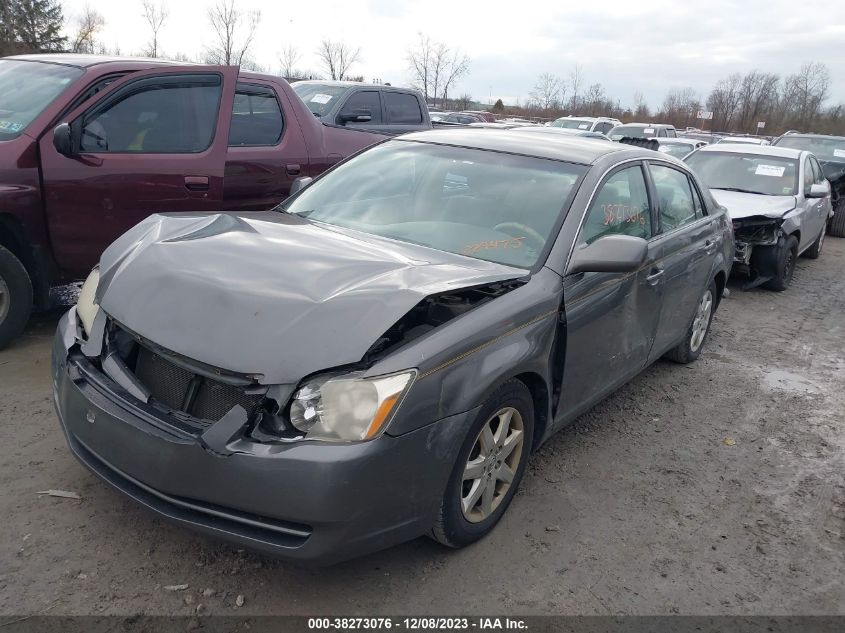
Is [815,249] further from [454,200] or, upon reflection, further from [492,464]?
[492,464]

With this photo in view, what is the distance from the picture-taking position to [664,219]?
4.50 m

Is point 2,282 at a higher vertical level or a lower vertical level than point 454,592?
higher

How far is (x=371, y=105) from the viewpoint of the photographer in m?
10.1

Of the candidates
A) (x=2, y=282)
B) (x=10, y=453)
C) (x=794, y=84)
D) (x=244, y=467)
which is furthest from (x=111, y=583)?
(x=794, y=84)

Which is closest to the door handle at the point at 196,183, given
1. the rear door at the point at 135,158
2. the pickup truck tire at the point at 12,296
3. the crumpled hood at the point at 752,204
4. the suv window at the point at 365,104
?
the rear door at the point at 135,158

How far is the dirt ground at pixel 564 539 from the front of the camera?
105 inches

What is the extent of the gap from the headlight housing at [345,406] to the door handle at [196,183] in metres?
3.28

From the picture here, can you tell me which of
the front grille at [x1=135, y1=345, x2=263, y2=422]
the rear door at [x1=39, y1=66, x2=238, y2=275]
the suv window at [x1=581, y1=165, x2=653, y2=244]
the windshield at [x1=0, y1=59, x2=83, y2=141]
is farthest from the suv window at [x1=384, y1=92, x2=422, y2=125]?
the front grille at [x1=135, y1=345, x2=263, y2=422]

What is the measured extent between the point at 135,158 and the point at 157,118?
396 mm

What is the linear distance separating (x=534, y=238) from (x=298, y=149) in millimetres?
3228

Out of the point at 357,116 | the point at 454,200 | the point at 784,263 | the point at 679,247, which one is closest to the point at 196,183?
the point at 454,200

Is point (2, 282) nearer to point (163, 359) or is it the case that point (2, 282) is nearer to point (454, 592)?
point (163, 359)

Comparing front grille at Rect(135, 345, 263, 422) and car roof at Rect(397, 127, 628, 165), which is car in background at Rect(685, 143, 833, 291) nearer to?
car roof at Rect(397, 127, 628, 165)

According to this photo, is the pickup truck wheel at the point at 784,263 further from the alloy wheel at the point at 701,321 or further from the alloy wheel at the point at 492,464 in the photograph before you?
the alloy wheel at the point at 492,464
